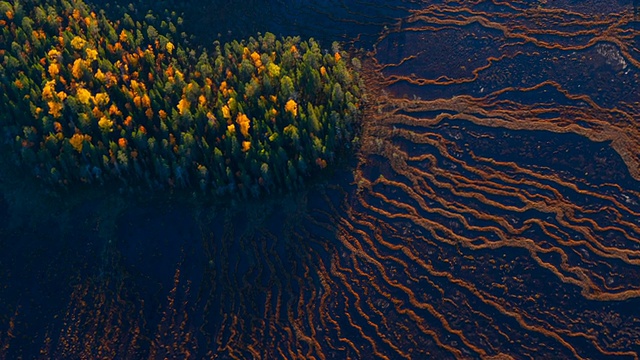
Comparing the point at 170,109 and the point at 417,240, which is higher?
the point at 170,109

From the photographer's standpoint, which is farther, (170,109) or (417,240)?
(170,109)

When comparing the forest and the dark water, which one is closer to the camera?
the dark water

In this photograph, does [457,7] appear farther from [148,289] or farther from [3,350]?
[3,350]

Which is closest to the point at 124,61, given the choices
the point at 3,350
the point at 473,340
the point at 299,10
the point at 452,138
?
the point at 299,10

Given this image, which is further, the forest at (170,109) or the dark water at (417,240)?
the forest at (170,109)
